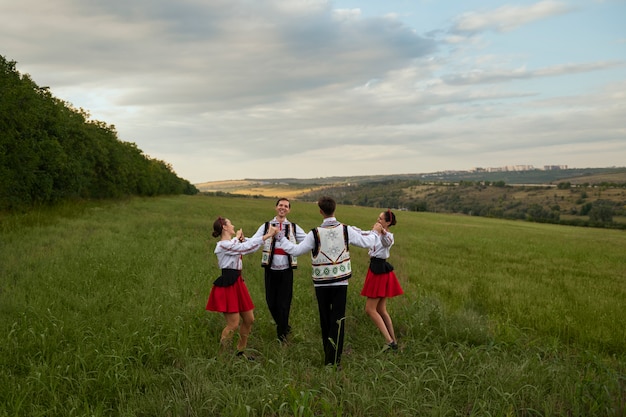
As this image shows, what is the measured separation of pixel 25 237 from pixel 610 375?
1811 cm

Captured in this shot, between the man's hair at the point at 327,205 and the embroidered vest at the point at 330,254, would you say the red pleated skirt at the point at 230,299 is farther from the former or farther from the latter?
the man's hair at the point at 327,205

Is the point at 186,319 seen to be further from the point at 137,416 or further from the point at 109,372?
the point at 137,416

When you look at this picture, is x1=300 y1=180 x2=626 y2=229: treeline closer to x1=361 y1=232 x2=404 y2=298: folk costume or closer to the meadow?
the meadow

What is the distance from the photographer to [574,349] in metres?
7.64

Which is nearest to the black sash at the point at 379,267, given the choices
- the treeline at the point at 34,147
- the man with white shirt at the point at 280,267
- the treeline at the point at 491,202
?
the man with white shirt at the point at 280,267

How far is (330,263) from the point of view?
647 cm

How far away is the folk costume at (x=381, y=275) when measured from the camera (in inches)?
291

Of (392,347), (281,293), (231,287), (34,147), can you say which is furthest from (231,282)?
(34,147)

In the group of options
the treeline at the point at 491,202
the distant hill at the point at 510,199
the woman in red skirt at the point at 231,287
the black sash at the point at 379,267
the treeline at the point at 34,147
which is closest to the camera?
the woman in red skirt at the point at 231,287

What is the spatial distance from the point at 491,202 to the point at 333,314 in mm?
150755

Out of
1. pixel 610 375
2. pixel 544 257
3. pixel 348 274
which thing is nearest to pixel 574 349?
pixel 610 375

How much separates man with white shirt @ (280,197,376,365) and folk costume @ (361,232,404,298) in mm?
866

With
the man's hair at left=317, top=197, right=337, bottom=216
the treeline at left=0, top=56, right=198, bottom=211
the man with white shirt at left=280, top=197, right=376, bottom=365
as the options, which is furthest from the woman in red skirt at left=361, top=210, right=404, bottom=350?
the treeline at left=0, top=56, right=198, bottom=211

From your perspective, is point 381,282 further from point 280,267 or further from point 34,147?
point 34,147
